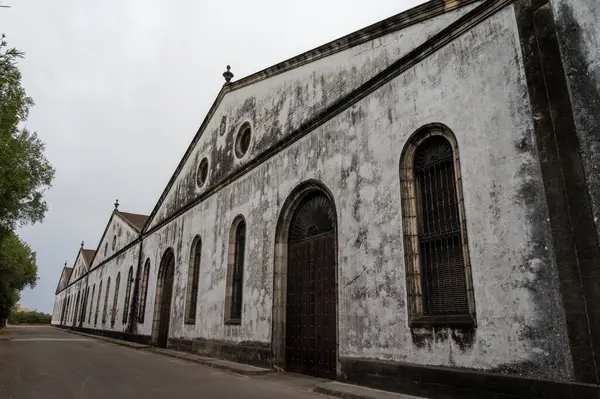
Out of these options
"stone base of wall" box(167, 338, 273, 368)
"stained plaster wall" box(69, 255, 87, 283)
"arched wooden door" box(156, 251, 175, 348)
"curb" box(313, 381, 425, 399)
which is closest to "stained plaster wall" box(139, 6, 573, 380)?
"stone base of wall" box(167, 338, 273, 368)

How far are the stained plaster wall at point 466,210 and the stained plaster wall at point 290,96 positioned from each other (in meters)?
0.85

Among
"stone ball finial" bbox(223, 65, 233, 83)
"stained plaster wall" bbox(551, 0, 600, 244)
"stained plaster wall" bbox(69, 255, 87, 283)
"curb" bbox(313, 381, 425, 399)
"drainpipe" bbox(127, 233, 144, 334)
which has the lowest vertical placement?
"curb" bbox(313, 381, 425, 399)

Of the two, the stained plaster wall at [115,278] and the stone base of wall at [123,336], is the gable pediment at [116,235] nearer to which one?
the stained plaster wall at [115,278]

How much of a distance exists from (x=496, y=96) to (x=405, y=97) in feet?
5.93

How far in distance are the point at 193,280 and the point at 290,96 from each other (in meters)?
8.22

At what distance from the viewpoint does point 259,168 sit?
38.9ft

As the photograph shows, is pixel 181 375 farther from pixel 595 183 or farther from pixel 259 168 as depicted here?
pixel 595 183

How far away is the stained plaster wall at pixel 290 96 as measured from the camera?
8.03 meters

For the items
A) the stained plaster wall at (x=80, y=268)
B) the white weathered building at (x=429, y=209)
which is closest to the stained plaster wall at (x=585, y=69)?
the white weathered building at (x=429, y=209)

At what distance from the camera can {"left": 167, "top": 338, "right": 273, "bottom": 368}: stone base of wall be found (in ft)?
31.9

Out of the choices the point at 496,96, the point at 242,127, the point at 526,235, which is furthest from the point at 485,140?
the point at 242,127

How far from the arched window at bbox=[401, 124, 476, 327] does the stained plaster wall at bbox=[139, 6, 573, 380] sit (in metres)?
0.16

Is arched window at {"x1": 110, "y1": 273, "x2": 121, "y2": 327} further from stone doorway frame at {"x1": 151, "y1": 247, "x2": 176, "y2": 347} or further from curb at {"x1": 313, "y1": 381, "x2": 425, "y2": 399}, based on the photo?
curb at {"x1": 313, "y1": 381, "x2": 425, "y2": 399}

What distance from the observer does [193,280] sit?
15469 millimetres
